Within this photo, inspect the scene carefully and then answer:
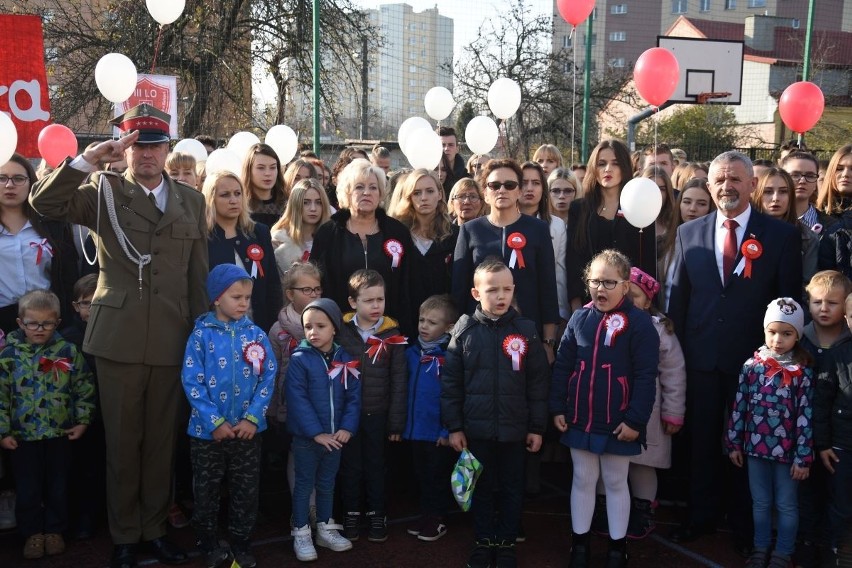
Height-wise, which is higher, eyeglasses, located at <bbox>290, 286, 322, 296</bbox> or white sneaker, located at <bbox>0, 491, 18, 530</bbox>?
eyeglasses, located at <bbox>290, 286, 322, 296</bbox>

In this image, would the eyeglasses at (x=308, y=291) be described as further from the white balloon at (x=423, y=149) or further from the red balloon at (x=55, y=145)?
the red balloon at (x=55, y=145)

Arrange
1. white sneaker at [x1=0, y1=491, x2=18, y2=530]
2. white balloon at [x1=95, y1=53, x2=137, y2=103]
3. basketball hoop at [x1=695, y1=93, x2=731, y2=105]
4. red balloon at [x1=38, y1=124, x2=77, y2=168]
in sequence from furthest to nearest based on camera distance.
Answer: basketball hoop at [x1=695, y1=93, x2=731, y2=105]
red balloon at [x1=38, y1=124, x2=77, y2=168]
white balloon at [x1=95, y1=53, x2=137, y2=103]
white sneaker at [x1=0, y1=491, x2=18, y2=530]

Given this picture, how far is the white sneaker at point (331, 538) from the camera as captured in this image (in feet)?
13.9

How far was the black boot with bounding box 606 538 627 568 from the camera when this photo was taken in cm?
393

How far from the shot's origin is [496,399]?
4.01m

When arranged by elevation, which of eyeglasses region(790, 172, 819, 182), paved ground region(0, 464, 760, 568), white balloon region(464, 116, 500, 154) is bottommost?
paved ground region(0, 464, 760, 568)

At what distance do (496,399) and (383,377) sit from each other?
0.72 meters

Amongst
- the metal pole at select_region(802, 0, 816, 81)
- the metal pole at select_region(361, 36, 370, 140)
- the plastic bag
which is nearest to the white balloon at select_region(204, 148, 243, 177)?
the plastic bag

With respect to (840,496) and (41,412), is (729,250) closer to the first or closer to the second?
(840,496)

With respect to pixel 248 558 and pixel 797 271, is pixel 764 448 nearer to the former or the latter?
pixel 797 271

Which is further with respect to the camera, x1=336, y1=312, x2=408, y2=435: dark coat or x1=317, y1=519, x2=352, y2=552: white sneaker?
x1=336, y1=312, x2=408, y2=435: dark coat

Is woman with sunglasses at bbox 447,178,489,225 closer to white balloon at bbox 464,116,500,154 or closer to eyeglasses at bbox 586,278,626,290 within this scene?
eyeglasses at bbox 586,278,626,290

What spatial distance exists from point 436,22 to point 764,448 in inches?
387

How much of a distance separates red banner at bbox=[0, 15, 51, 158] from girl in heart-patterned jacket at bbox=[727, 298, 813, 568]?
274 inches
